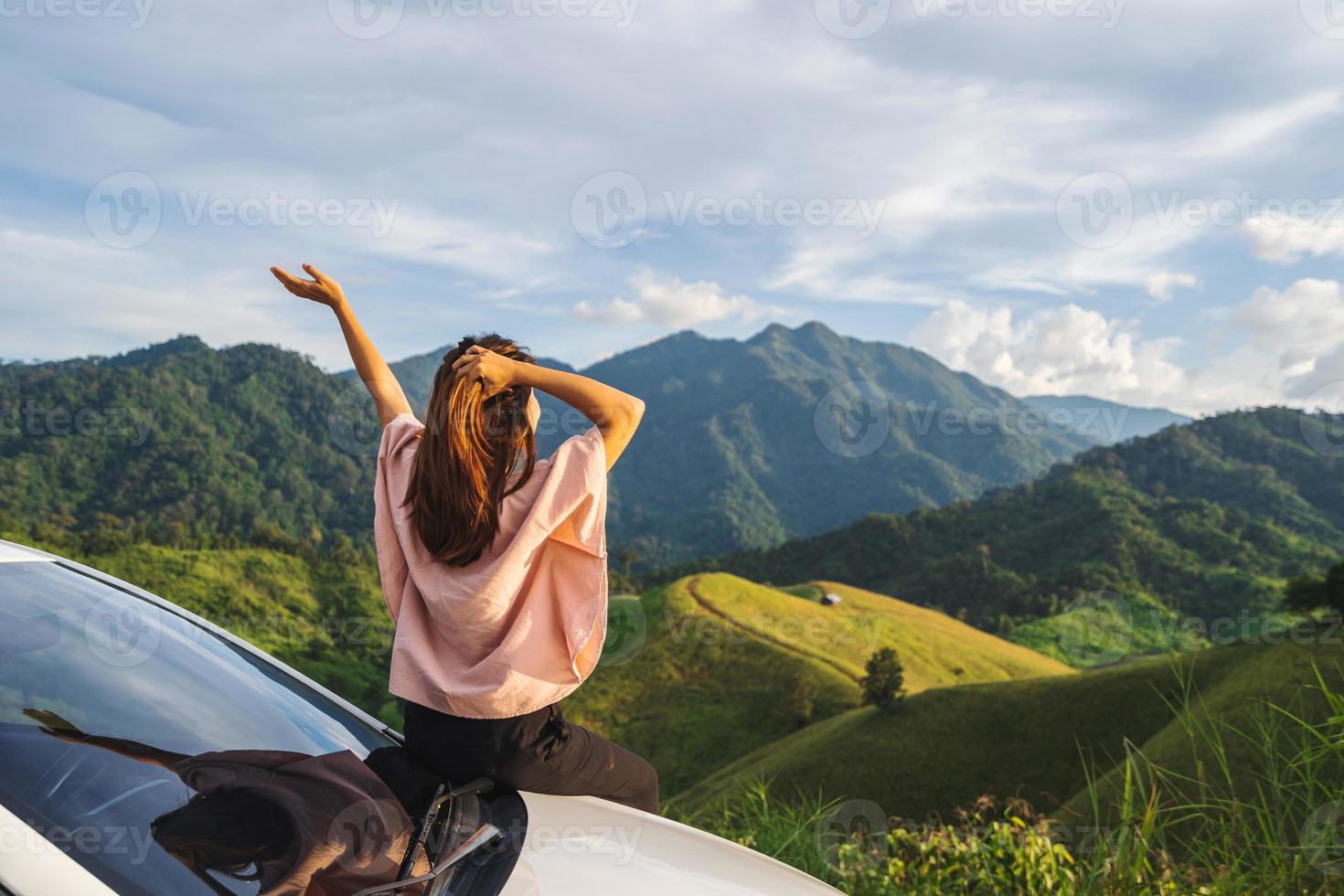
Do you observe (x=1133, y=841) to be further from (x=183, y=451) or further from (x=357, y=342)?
(x=183, y=451)

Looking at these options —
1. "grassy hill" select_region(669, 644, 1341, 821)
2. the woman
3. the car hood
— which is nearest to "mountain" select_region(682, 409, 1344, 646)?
"grassy hill" select_region(669, 644, 1341, 821)

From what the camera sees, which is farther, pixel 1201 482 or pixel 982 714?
pixel 1201 482

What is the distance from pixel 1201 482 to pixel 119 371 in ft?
365

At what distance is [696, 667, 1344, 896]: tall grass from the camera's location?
2322mm

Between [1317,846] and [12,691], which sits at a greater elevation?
[12,691]

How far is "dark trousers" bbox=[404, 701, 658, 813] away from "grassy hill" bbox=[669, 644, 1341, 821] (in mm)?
19927

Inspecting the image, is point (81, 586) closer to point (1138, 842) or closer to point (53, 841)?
point (53, 841)

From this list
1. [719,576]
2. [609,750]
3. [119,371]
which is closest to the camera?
[609,750]

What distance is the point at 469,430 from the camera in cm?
173

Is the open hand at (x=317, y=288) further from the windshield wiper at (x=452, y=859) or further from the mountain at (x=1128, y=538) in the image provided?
the mountain at (x=1128, y=538)

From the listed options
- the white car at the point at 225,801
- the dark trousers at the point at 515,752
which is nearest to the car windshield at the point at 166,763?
the white car at the point at 225,801

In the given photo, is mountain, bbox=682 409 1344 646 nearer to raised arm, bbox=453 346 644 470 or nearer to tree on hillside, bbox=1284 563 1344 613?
tree on hillside, bbox=1284 563 1344 613

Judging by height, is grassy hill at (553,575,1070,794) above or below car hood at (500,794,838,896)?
below

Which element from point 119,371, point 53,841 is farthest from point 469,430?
point 119,371
